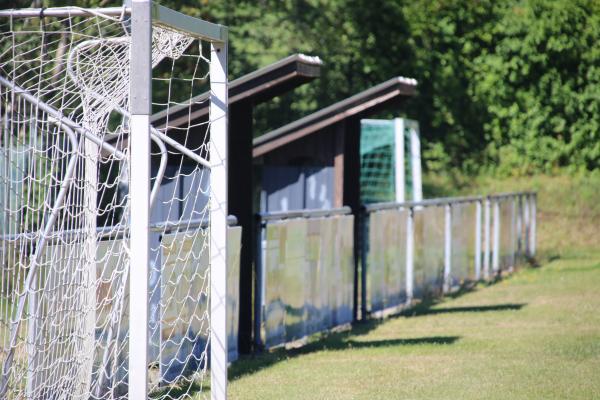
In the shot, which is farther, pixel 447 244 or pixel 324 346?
pixel 447 244

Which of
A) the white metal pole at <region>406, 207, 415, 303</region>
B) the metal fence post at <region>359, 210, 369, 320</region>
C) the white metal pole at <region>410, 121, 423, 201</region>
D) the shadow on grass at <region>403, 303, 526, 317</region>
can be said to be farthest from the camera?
the white metal pole at <region>410, 121, 423, 201</region>

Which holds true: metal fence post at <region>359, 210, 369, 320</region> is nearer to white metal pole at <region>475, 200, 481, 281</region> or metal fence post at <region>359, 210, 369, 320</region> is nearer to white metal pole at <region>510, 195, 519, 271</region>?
white metal pole at <region>475, 200, 481, 281</region>

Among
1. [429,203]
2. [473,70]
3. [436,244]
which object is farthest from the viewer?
[473,70]

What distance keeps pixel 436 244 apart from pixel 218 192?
8.66 m

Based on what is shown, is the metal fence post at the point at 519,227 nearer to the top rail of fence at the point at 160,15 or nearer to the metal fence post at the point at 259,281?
the metal fence post at the point at 259,281

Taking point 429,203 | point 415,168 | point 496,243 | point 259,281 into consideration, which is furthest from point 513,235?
point 259,281

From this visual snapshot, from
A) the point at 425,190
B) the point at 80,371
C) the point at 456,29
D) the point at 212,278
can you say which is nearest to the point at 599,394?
the point at 212,278

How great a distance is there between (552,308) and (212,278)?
7431 millimetres

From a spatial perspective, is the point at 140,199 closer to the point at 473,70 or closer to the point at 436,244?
the point at 436,244

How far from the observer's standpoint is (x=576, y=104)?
2470cm

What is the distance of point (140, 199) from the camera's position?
17.7 feet

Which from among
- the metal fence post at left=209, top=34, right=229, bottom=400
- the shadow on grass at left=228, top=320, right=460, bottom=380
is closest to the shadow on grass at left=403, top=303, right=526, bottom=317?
the shadow on grass at left=228, top=320, right=460, bottom=380

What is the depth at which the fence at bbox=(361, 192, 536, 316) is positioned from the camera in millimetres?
12648

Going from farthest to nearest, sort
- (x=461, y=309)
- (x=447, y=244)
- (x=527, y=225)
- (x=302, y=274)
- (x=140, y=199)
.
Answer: (x=527, y=225)
(x=447, y=244)
(x=461, y=309)
(x=302, y=274)
(x=140, y=199)
